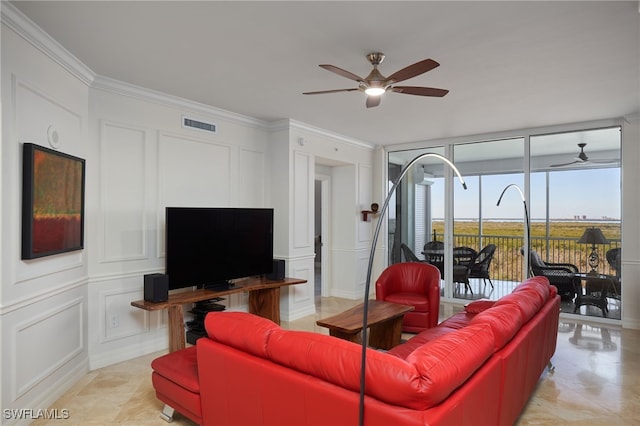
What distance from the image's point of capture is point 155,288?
3.61 metres

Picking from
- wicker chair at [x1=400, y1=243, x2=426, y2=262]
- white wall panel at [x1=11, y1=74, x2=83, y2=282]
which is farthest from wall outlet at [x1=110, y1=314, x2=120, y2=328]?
wicker chair at [x1=400, y1=243, x2=426, y2=262]

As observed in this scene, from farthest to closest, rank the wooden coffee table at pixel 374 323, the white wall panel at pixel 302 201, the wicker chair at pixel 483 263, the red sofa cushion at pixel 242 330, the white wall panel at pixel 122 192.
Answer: the wicker chair at pixel 483 263, the white wall panel at pixel 302 201, the white wall panel at pixel 122 192, the wooden coffee table at pixel 374 323, the red sofa cushion at pixel 242 330

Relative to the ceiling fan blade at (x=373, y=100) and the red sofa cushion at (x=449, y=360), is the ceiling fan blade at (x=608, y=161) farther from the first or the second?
the red sofa cushion at (x=449, y=360)

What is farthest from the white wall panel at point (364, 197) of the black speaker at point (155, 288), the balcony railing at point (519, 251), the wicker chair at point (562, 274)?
the black speaker at point (155, 288)

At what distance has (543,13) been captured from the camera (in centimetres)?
249

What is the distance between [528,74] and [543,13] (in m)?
1.13

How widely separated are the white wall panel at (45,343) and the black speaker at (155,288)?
1.78ft

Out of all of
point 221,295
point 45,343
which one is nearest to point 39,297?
point 45,343

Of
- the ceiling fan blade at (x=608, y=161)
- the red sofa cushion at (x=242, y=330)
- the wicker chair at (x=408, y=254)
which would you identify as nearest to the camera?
the red sofa cushion at (x=242, y=330)

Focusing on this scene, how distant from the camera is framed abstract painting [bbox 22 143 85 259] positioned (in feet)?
8.64

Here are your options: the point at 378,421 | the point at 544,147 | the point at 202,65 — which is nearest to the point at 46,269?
the point at 202,65

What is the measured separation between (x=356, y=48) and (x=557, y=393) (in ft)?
10.4

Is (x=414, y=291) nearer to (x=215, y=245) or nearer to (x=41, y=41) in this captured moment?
(x=215, y=245)

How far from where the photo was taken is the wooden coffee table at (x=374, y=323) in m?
3.40
